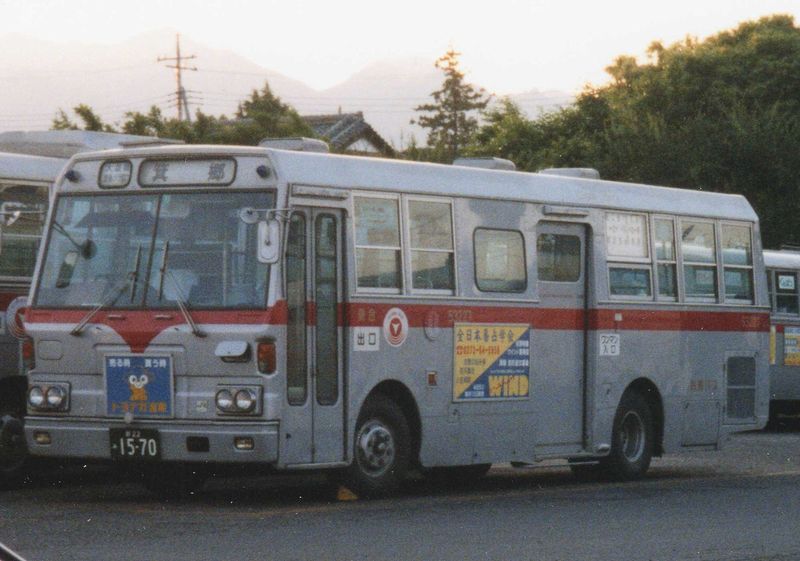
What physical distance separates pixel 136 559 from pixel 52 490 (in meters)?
5.53

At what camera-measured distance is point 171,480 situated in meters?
15.3

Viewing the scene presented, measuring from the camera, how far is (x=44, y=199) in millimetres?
16266

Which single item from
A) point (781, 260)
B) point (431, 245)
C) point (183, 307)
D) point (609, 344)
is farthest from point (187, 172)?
point (781, 260)

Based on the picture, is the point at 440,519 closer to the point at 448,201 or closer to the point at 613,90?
the point at 448,201

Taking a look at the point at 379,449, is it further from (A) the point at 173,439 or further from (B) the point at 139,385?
(B) the point at 139,385

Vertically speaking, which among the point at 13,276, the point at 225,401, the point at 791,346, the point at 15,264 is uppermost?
the point at 15,264

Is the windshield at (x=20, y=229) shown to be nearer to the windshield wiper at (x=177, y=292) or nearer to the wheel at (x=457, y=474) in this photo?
the windshield wiper at (x=177, y=292)

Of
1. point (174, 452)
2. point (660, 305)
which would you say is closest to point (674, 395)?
point (660, 305)

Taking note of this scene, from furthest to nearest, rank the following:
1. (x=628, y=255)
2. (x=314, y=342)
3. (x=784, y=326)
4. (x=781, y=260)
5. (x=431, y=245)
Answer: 1. (x=784, y=326)
2. (x=781, y=260)
3. (x=628, y=255)
4. (x=431, y=245)
5. (x=314, y=342)

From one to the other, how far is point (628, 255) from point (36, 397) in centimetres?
659

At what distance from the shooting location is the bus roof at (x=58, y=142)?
17.2 metres

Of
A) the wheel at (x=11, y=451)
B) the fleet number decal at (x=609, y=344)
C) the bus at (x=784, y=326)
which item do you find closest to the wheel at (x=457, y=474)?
the fleet number decal at (x=609, y=344)

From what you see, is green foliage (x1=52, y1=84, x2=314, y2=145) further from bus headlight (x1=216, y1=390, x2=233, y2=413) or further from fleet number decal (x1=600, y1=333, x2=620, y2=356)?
bus headlight (x1=216, y1=390, x2=233, y2=413)

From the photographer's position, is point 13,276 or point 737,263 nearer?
point 13,276
